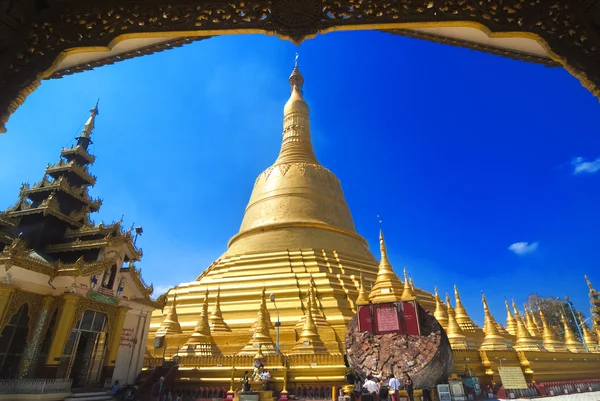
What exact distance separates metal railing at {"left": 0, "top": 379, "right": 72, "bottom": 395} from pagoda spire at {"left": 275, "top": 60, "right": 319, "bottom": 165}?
67.4 ft

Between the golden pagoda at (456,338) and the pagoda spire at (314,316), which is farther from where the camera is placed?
the pagoda spire at (314,316)


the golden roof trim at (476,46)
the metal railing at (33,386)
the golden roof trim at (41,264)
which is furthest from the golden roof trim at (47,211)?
the golden roof trim at (476,46)

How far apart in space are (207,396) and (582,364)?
58.3 feet

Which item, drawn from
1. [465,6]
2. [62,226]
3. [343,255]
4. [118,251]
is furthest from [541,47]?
[343,255]

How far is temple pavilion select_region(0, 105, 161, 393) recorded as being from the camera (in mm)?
9344

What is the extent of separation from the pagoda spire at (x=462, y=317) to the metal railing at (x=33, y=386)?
54.0ft

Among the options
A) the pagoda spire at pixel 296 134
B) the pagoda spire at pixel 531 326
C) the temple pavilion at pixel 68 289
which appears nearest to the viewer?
the temple pavilion at pixel 68 289

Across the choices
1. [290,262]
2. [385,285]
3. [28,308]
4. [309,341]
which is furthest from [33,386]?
[290,262]

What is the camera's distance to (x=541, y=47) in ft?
11.5

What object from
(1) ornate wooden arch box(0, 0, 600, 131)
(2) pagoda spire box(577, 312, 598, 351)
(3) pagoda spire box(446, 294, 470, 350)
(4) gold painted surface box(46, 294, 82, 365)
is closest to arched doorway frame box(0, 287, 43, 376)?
(4) gold painted surface box(46, 294, 82, 365)

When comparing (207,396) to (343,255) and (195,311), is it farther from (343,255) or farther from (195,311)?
(343,255)

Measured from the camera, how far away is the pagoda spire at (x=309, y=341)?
42.0ft

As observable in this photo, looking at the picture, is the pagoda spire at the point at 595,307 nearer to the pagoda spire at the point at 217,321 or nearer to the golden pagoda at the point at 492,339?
the golden pagoda at the point at 492,339

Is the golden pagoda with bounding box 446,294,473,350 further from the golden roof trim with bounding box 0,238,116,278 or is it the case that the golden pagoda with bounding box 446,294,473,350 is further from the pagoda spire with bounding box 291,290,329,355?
the golden roof trim with bounding box 0,238,116,278
